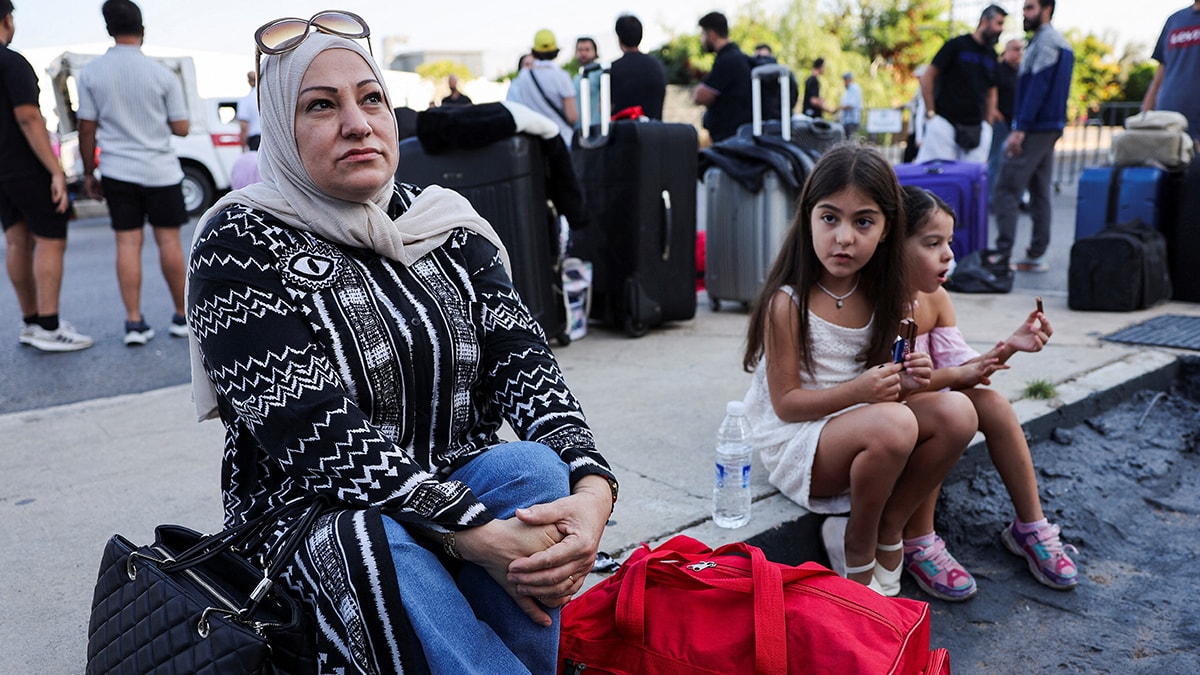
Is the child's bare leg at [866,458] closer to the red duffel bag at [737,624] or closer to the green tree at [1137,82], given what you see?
the red duffel bag at [737,624]

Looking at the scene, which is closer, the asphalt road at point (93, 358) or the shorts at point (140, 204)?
the asphalt road at point (93, 358)

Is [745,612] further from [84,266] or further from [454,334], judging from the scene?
[84,266]

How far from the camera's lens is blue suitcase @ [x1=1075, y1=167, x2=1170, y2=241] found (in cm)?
598

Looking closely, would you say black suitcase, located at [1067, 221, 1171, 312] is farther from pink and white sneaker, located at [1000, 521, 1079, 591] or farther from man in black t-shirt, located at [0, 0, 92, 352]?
man in black t-shirt, located at [0, 0, 92, 352]

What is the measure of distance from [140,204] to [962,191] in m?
5.21

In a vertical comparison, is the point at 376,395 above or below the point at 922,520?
above

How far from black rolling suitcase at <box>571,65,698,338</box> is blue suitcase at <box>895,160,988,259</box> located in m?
2.09

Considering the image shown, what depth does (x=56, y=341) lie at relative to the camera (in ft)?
18.0

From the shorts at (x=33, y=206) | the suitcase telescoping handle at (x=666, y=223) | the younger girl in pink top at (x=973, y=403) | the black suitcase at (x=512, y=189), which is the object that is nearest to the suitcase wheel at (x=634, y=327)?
the suitcase telescoping handle at (x=666, y=223)

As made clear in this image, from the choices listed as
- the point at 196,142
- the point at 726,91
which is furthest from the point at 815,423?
the point at 196,142

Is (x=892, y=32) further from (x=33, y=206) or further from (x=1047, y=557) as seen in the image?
(x=1047, y=557)

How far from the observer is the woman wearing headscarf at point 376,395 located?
1.55 m

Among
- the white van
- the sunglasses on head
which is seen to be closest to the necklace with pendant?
the sunglasses on head

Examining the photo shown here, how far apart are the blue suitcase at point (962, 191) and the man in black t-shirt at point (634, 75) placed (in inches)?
80.5
